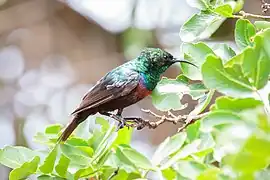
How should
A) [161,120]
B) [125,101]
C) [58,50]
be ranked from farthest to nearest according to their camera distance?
[58,50], [125,101], [161,120]

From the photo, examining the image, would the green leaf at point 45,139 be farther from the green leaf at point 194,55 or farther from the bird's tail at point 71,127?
the green leaf at point 194,55

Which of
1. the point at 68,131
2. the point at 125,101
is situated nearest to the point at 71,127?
the point at 68,131

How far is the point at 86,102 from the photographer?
2.98ft

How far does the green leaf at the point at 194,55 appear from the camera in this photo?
588 millimetres

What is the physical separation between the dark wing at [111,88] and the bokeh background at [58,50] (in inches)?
58.6

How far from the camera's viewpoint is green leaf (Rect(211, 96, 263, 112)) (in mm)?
397

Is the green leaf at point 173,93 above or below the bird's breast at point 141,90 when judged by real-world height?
above

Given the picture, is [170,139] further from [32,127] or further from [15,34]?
[15,34]

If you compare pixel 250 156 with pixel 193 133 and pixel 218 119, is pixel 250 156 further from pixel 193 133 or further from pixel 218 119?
pixel 193 133

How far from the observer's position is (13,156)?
0.67 metres

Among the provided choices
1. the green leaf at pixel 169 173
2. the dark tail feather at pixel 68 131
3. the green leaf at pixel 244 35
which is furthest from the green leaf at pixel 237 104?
the dark tail feather at pixel 68 131

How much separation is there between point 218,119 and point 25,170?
0.96ft

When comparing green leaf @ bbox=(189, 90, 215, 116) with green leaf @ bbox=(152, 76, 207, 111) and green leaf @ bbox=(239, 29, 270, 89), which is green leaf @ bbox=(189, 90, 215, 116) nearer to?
green leaf @ bbox=(152, 76, 207, 111)

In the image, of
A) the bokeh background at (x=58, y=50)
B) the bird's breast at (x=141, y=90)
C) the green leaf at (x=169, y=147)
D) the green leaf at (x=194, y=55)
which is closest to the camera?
the green leaf at (x=169, y=147)
